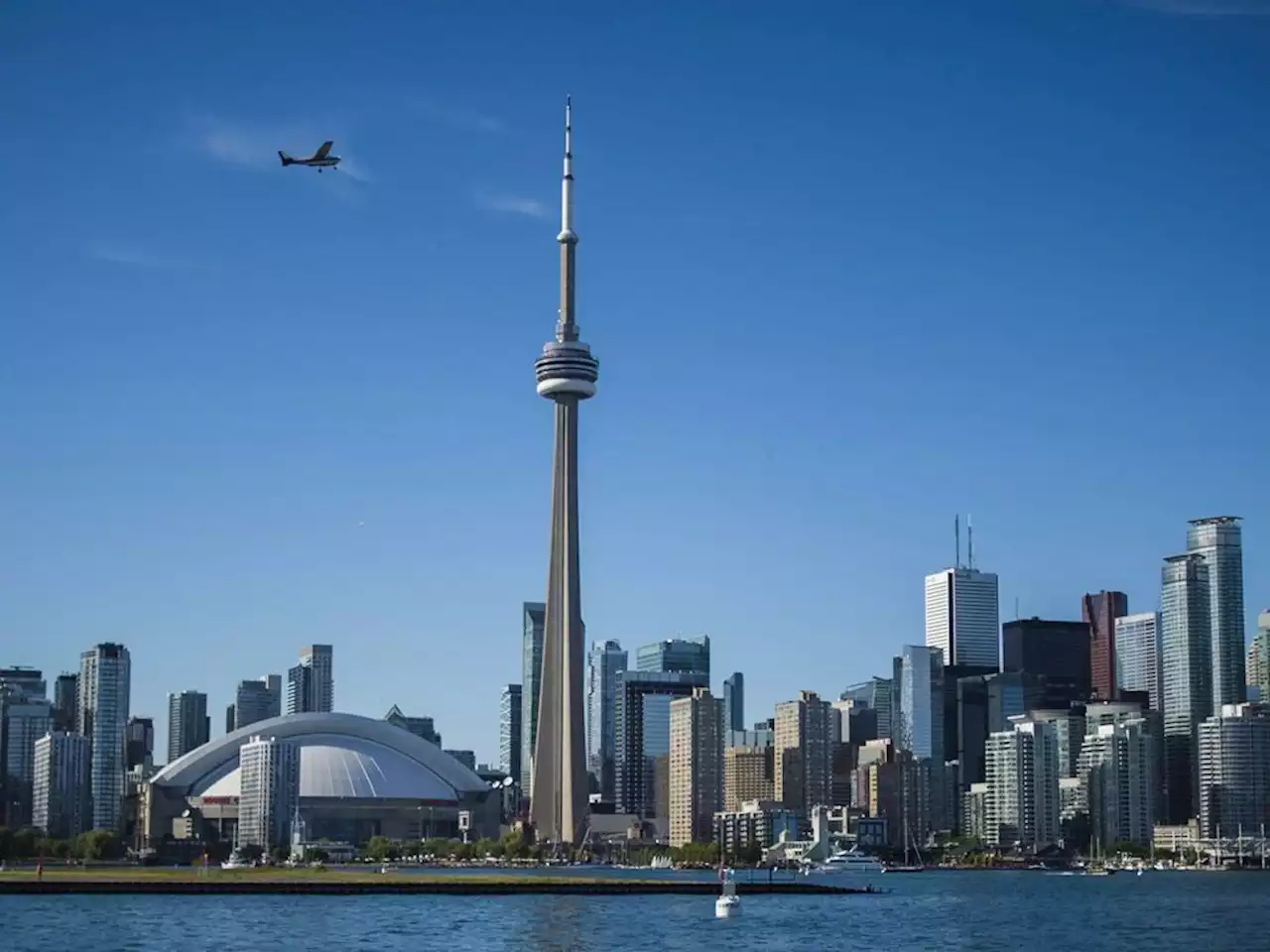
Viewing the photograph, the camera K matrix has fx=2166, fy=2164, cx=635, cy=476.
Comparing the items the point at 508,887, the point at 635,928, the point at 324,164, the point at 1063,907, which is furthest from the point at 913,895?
the point at 324,164

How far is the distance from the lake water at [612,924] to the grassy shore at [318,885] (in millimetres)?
5048

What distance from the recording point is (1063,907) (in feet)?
472

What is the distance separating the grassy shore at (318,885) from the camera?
13950cm

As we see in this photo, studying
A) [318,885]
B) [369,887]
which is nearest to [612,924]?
[369,887]

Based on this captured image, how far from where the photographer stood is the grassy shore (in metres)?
140

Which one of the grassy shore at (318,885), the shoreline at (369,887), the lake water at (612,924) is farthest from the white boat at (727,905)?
the grassy shore at (318,885)

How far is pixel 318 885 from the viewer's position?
141 m

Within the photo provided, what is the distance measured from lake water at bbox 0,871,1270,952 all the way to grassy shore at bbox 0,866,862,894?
5048mm

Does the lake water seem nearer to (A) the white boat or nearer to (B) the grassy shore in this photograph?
(A) the white boat

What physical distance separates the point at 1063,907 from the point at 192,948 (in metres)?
71.3

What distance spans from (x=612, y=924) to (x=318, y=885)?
36.5m

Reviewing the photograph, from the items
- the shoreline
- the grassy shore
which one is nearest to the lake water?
the shoreline

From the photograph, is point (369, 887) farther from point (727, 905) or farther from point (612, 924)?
point (612, 924)

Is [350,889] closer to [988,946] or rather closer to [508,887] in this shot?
[508,887]
